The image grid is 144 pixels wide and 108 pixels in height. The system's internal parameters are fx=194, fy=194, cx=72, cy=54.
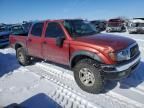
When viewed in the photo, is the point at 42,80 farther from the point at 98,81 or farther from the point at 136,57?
the point at 136,57

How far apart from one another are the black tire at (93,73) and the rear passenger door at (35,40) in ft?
7.02

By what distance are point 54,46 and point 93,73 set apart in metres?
1.75

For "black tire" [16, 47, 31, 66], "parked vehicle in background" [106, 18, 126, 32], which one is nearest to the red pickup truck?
"black tire" [16, 47, 31, 66]

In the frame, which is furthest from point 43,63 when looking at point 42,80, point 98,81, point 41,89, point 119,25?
point 119,25

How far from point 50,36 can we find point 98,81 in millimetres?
2345

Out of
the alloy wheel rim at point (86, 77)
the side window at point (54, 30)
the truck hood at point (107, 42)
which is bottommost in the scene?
the alloy wheel rim at point (86, 77)

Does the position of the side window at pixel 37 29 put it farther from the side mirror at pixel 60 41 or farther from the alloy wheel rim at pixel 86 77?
the alloy wheel rim at pixel 86 77

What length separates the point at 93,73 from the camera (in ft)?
15.6

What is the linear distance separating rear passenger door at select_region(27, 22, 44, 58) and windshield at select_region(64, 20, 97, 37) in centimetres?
130

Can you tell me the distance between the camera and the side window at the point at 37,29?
6.80 meters

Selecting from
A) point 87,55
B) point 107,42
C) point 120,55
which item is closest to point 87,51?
point 87,55

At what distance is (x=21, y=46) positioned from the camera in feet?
26.8

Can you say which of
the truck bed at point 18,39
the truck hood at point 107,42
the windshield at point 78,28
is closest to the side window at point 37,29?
the truck bed at point 18,39

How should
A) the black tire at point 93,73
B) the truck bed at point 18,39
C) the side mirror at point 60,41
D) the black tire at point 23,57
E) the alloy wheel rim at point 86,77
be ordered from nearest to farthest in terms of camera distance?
the black tire at point 93,73 → the alloy wheel rim at point 86,77 → the side mirror at point 60,41 → the truck bed at point 18,39 → the black tire at point 23,57
